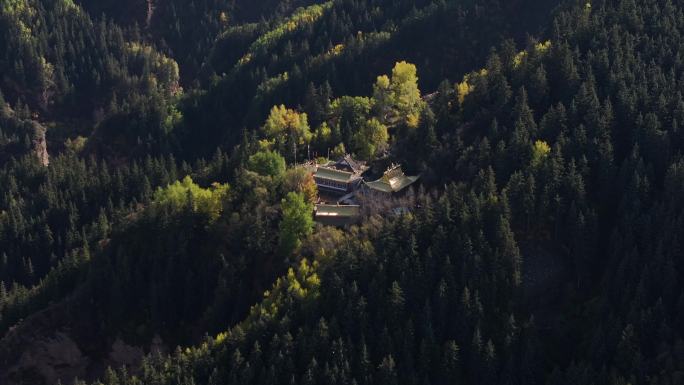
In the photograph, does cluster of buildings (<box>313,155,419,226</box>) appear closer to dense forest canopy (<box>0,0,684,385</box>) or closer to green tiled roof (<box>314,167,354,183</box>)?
green tiled roof (<box>314,167,354,183</box>)

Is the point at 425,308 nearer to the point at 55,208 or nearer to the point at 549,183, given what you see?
the point at 549,183

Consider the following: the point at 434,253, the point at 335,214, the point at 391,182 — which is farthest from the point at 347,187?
the point at 434,253

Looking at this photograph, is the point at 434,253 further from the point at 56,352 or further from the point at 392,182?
the point at 56,352

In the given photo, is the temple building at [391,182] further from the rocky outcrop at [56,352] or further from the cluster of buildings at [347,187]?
the rocky outcrop at [56,352]

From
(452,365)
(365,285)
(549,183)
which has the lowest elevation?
(452,365)

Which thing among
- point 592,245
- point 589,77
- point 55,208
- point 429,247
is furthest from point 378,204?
point 55,208

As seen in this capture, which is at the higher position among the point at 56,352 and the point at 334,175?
the point at 334,175
